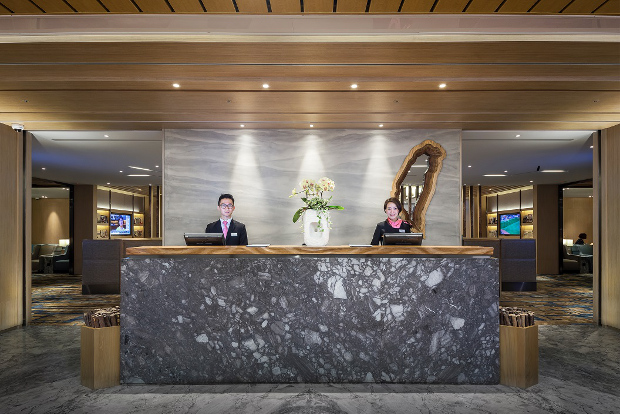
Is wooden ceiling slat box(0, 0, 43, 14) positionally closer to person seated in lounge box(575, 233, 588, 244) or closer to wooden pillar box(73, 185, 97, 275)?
wooden pillar box(73, 185, 97, 275)

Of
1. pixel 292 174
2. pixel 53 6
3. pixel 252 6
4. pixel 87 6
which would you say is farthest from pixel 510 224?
pixel 53 6

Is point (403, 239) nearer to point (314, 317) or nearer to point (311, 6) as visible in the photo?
point (314, 317)

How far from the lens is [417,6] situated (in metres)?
3.29

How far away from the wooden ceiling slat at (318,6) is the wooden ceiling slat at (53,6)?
1.87 metres

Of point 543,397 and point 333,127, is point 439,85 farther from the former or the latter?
point 543,397

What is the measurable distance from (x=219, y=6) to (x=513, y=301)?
7.66 metres

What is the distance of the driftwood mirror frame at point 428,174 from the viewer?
6.39m

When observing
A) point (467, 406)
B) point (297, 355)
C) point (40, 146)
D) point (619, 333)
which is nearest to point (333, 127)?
point (297, 355)

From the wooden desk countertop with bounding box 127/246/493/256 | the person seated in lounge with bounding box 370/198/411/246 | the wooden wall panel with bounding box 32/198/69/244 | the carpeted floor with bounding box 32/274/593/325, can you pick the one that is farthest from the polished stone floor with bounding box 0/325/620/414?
the wooden wall panel with bounding box 32/198/69/244

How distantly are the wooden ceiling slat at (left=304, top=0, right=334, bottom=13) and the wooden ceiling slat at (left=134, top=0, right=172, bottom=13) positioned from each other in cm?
109

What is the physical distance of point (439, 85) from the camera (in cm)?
450

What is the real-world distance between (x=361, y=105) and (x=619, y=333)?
4684mm

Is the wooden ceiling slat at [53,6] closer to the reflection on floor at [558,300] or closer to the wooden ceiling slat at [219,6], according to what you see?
the wooden ceiling slat at [219,6]

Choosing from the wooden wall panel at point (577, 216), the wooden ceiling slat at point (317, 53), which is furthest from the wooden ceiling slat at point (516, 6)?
the wooden wall panel at point (577, 216)
